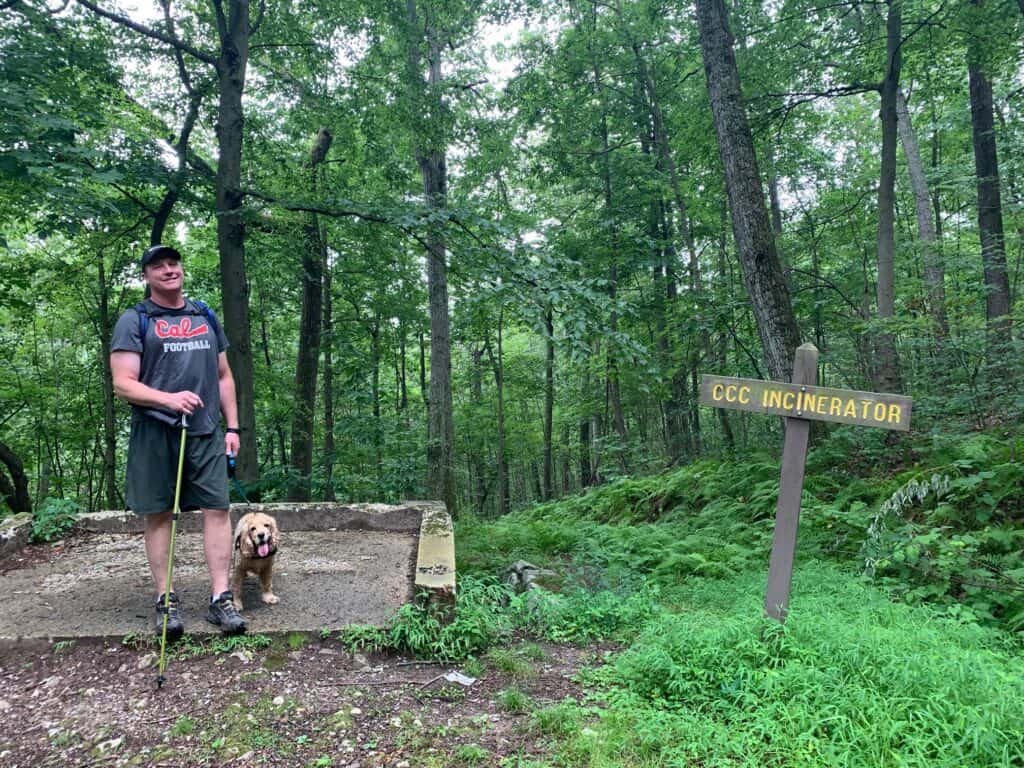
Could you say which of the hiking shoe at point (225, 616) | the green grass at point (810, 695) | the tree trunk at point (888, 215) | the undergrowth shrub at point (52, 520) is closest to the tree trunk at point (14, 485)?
the undergrowth shrub at point (52, 520)

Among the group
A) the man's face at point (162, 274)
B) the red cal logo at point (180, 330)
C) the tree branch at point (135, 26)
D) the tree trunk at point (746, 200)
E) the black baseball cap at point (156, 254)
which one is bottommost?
the red cal logo at point (180, 330)

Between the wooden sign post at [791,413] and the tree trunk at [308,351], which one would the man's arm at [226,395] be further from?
the tree trunk at [308,351]

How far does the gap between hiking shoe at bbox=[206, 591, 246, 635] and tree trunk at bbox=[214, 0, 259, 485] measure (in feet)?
11.7

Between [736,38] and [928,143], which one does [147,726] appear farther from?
[928,143]

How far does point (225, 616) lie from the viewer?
3088 millimetres

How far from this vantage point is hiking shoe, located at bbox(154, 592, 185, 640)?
9.73 ft

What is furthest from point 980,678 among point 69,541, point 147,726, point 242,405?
point 242,405

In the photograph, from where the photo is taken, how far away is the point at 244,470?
6.61 meters

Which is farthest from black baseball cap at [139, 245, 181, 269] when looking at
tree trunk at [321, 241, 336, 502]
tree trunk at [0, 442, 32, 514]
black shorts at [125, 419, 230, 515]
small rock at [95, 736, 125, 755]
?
tree trunk at [321, 241, 336, 502]

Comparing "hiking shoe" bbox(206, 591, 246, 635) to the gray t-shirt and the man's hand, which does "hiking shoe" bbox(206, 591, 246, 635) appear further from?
the man's hand

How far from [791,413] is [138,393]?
3462 mm

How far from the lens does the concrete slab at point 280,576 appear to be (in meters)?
3.25

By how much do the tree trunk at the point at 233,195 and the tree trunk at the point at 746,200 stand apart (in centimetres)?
522

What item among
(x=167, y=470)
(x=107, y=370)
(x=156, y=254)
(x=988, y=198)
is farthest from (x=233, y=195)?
(x=988, y=198)
